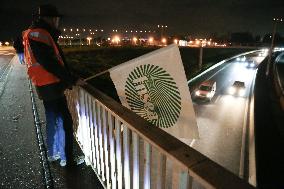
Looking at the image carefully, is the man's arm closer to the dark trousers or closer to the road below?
the dark trousers

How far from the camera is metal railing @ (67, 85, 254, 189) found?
5.11 ft

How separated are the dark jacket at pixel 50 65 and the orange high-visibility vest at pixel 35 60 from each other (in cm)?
5

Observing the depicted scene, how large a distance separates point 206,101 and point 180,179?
95.7 ft

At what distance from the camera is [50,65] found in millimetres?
3039

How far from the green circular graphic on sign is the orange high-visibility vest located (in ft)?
3.17

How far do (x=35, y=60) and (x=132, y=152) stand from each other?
65.9 inches

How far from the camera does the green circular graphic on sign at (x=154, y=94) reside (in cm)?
280

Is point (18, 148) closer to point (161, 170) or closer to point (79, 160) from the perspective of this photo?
point (79, 160)

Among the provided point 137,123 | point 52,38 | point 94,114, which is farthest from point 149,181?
point 52,38

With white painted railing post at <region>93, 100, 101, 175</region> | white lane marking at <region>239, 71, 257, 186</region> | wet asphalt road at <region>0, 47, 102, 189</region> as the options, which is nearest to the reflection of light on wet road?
white lane marking at <region>239, 71, 257, 186</region>

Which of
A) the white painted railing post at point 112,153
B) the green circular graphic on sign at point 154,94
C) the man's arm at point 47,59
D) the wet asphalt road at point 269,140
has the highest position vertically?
the man's arm at point 47,59

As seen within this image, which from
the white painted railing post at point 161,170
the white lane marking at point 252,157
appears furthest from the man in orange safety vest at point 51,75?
the white lane marking at point 252,157

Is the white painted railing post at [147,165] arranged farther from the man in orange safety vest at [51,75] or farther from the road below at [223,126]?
the road below at [223,126]

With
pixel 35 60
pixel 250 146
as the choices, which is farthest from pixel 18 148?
pixel 250 146
